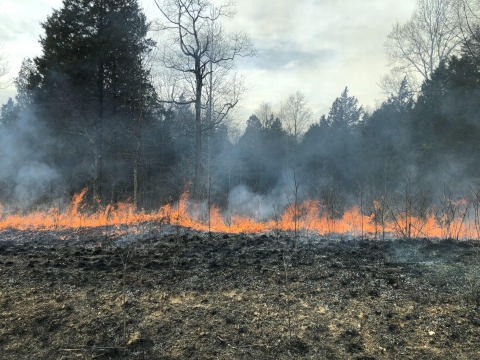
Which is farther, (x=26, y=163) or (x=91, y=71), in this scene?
(x=26, y=163)

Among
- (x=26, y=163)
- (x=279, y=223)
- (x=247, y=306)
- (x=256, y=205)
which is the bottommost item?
(x=247, y=306)

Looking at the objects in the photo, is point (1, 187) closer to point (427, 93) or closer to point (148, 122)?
point (148, 122)

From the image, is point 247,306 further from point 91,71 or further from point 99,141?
point 91,71

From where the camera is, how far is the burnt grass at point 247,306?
3262mm

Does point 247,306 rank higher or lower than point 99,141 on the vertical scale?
lower

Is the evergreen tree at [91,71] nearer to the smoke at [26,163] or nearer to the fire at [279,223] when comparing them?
the smoke at [26,163]

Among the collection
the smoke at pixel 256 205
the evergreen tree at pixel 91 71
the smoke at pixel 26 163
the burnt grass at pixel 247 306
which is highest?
the evergreen tree at pixel 91 71

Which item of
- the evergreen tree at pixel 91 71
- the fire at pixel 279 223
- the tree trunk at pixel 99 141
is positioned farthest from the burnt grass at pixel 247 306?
the evergreen tree at pixel 91 71

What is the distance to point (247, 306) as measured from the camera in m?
3.95

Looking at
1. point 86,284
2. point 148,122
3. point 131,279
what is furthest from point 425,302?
point 148,122

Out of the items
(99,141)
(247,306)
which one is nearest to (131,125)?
(99,141)

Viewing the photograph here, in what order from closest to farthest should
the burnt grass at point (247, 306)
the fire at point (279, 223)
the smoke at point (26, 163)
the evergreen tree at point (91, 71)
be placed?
the burnt grass at point (247, 306)
the fire at point (279, 223)
the evergreen tree at point (91, 71)
the smoke at point (26, 163)

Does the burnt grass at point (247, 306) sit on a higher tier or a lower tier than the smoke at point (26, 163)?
lower

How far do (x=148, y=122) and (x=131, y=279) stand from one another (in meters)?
15.1
